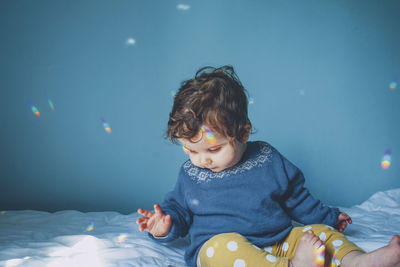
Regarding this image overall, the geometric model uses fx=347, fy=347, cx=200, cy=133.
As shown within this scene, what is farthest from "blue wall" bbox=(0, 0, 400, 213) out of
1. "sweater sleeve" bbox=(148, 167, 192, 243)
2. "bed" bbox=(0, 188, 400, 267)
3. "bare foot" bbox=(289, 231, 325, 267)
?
"bare foot" bbox=(289, 231, 325, 267)

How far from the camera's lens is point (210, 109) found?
0.88 meters

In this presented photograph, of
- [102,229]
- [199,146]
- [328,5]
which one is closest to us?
[199,146]

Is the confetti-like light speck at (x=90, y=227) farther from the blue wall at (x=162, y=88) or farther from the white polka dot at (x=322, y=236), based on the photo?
the white polka dot at (x=322, y=236)

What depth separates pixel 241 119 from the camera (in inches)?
36.4

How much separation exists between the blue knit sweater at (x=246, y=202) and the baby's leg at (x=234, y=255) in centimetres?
9

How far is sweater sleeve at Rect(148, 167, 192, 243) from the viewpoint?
0.99m

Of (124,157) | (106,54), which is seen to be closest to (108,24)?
(106,54)

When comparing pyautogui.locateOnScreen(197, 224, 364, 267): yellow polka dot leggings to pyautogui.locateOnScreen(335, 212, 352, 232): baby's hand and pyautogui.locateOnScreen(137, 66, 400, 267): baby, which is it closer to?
pyautogui.locateOnScreen(137, 66, 400, 267): baby

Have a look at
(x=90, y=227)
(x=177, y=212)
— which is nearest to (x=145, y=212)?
(x=177, y=212)

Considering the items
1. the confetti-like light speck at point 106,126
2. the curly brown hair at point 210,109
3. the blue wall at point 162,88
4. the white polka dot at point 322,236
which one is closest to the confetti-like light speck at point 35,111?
the blue wall at point 162,88

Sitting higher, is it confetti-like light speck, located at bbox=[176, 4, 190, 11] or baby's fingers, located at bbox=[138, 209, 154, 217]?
confetti-like light speck, located at bbox=[176, 4, 190, 11]

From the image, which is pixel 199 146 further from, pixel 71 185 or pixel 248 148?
pixel 71 185

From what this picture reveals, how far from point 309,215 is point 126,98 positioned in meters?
0.90

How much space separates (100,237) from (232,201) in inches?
16.7
